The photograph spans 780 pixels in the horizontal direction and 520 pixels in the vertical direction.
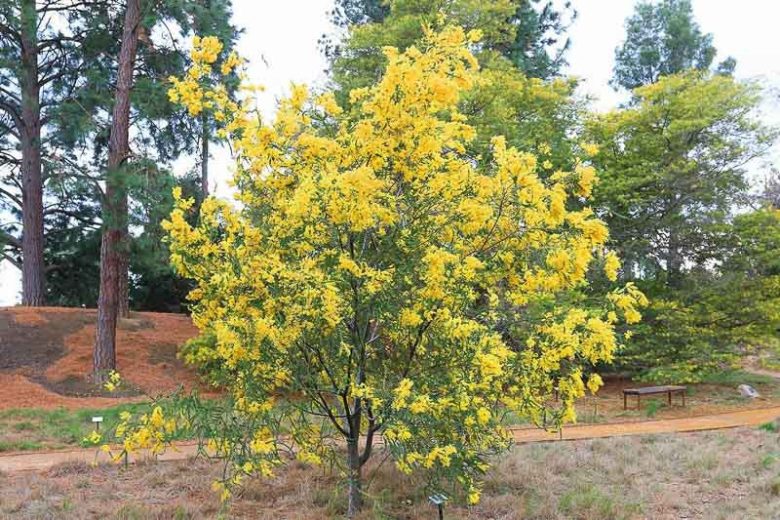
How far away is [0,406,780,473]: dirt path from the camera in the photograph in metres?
7.09

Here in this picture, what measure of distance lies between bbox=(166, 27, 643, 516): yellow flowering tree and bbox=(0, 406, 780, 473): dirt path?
2240mm

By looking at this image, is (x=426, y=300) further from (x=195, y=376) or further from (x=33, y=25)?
(x=33, y=25)

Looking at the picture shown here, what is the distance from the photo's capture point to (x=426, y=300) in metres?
4.41

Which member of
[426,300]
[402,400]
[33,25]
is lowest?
[402,400]

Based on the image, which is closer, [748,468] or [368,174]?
[368,174]

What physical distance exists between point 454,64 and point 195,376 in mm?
10722

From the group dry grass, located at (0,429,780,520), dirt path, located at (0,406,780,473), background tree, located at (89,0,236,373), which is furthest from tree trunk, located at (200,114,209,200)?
dry grass, located at (0,429,780,520)

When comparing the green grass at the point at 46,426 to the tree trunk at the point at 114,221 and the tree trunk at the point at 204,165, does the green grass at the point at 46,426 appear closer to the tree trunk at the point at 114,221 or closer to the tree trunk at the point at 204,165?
the tree trunk at the point at 114,221

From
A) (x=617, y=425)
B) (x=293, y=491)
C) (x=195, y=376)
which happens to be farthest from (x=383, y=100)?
(x=195, y=376)

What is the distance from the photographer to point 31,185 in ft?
54.4

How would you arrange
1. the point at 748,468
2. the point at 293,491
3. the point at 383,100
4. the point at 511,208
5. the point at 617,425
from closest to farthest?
the point at 383,100 → the point at 511,208 → the point at 293,491 → the point at 748,468 → the point at 617,425

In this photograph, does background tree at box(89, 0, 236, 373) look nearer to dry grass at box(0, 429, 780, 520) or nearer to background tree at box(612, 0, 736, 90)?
dry grass at box(0, 429, 780, 520)

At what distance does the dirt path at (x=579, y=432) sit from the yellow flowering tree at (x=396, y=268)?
2240mm

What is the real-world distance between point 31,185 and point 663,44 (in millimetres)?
23070
